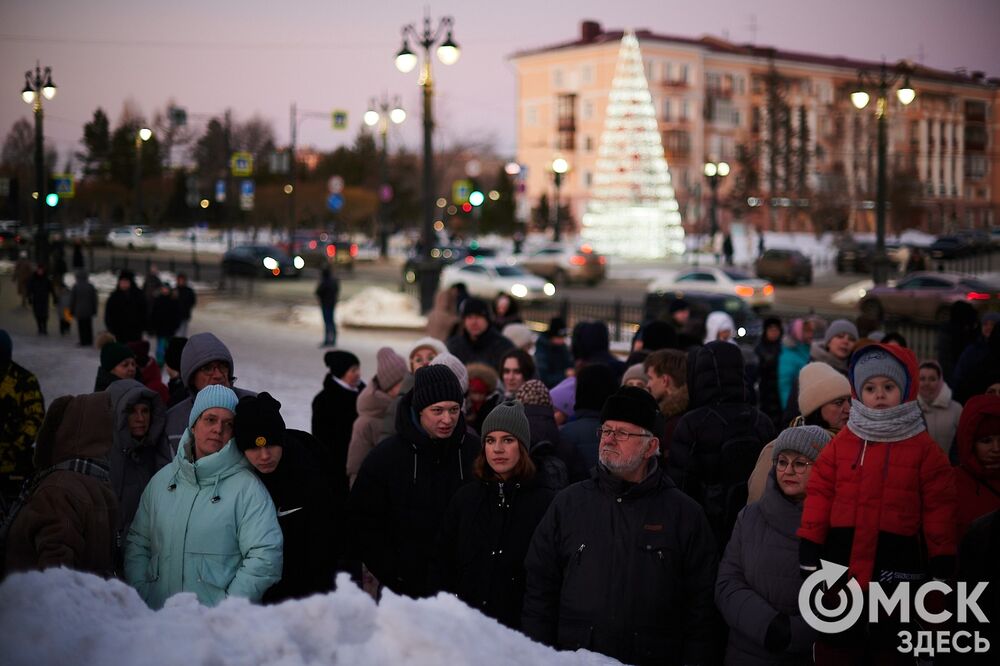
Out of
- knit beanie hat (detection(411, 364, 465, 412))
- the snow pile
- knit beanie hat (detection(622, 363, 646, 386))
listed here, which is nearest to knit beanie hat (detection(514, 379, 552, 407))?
knit beanie hat (detection(411, 364, 465, 412))

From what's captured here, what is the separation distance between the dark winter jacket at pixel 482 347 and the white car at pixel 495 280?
23.8m

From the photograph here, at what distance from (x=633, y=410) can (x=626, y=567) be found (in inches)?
25.7

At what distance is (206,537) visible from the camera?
4289 mm

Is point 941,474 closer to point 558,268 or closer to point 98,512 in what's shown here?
point 98,512

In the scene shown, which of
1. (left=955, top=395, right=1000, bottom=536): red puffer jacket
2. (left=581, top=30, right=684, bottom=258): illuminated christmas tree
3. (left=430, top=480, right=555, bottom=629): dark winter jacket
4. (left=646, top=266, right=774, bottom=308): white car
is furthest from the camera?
(left=581, top=30, right=684, bottom=258): illuminated christmas tree

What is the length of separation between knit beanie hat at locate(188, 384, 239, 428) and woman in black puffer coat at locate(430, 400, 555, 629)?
41.6 inches

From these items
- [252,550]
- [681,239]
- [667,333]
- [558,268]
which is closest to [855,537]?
[252,550]

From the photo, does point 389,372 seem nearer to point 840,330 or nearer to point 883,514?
point 883,514

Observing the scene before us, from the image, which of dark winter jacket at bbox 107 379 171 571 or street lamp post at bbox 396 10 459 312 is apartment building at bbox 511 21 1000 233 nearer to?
street lamp post at bbox 396 10 459 312

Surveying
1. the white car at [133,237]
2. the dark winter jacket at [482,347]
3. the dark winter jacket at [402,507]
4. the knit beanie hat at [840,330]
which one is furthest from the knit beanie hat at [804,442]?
the white car at [133,237]

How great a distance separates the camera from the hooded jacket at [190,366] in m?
6.07

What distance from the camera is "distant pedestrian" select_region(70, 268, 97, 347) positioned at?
2036 centimetres

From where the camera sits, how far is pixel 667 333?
359 inches

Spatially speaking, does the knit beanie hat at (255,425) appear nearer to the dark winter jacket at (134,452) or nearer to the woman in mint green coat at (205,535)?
the woman in mint green coat at (205,535)
